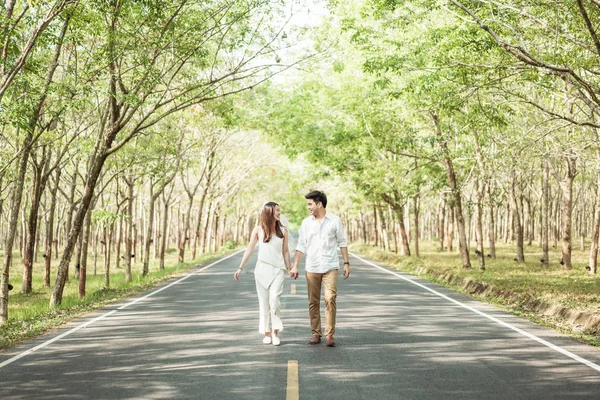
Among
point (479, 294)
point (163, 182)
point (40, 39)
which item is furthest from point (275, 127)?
point (40, 39)

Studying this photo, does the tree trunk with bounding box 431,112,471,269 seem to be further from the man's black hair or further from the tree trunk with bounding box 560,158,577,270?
the man's black hair

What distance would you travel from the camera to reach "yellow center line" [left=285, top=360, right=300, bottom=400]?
5949mm

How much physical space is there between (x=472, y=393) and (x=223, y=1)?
40.5 ft

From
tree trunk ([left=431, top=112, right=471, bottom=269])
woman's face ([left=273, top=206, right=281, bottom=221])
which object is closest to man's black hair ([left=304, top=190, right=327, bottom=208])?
woman's face ([left=273, top=206, right=281, bottom=221])

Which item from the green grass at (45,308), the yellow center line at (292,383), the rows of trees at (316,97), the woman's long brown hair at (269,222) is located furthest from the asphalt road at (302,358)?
the rows of trees at (316,97)

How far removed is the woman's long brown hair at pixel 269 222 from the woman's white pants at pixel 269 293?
451 mm

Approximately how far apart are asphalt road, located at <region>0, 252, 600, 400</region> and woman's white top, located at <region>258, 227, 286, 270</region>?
44.9 inches

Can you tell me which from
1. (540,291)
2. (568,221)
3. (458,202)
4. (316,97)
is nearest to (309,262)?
(540,291)

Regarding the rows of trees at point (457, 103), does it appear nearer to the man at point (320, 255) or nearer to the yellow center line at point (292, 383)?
the man at point (320, 255)

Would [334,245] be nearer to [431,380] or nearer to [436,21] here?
[431,380]

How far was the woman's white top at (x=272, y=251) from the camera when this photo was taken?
8.71 meters

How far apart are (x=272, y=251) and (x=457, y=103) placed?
24.5ft

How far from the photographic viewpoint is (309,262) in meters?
8.82

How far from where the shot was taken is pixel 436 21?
18.4m
